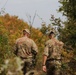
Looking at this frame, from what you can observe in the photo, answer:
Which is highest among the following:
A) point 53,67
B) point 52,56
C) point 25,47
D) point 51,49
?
point 25,47

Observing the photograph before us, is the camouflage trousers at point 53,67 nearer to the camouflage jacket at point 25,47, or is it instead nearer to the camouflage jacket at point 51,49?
the camouflage jacket at point 51,49

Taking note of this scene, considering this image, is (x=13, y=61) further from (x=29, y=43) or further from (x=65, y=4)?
(x=65, y=4)

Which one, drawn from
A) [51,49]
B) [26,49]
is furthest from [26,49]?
[51,49]

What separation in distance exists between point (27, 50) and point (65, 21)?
680 cm

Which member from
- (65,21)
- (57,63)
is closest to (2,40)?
(65,21)

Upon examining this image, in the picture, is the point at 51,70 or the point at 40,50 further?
the point at 40,50

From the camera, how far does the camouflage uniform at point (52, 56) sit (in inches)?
387

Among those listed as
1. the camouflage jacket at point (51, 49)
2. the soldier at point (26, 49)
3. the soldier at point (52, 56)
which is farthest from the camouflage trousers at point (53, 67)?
the soldier at point (26, 49)

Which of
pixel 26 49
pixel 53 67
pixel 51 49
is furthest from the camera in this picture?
pixel 26 49

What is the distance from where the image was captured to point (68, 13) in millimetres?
15828

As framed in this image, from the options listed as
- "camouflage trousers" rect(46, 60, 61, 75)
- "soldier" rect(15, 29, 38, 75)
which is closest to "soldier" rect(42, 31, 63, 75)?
"camouflage trousers" rect(46, 60, 61, 75)

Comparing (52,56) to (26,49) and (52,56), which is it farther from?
(26,49)

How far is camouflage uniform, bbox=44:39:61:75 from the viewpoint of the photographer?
32.2 ft

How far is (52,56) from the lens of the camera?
9945 millimetres
